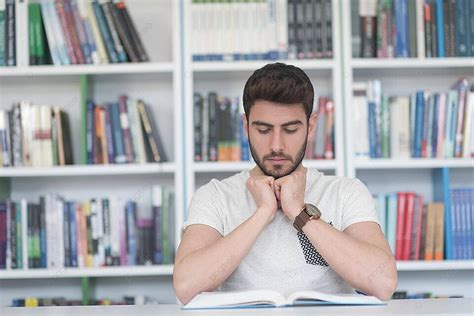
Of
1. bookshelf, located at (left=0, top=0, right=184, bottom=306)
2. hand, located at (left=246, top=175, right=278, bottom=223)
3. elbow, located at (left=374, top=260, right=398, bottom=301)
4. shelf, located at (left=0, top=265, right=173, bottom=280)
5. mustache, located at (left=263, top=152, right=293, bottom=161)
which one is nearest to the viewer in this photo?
elbow, located at (left=374, top=260, right=398, bottom=301)

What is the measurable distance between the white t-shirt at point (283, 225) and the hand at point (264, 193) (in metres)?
0.07

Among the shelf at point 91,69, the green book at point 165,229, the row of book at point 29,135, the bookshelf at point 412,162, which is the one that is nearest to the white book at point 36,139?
the row of book at point 29,135

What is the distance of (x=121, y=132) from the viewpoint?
3293 millimetres

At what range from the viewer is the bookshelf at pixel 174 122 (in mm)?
3258

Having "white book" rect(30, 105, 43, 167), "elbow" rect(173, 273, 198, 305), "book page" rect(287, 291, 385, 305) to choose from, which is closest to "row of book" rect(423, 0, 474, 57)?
"white book" rect(30, 105, 43, 167)

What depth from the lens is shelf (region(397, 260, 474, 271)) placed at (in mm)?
3223

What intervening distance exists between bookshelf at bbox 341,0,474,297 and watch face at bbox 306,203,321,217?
4.40 feet

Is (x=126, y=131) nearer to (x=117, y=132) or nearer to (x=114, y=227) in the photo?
(x=117, y=132)

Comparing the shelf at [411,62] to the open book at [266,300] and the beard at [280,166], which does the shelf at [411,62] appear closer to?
the beard at [280,166]

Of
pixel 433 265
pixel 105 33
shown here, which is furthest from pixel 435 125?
pixel 105 33

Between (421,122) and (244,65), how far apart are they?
74 cm

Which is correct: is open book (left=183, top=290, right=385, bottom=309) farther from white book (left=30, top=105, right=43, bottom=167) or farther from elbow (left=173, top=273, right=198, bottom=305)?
white book (left=30, top=105, right=43, bottom=167)

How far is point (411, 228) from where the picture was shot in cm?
329

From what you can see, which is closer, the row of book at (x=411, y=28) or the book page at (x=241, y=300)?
the book page at (x=241, y=300)
